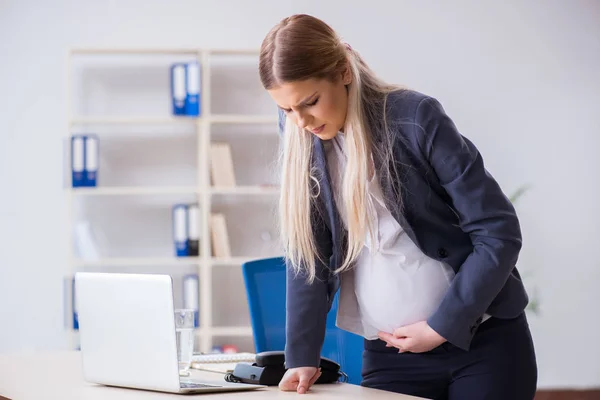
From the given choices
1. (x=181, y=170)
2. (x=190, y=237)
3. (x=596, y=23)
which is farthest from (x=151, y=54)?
(x=596, y=23)

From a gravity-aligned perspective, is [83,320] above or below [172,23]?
below

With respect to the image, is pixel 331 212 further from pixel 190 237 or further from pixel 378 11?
pixel 378 11

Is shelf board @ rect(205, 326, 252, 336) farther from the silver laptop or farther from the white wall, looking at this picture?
the silver laptop

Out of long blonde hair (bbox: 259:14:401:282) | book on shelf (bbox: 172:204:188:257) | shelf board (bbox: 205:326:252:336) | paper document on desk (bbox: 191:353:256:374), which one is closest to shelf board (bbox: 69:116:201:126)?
book on shelf (bbox: 172:204:188:257)

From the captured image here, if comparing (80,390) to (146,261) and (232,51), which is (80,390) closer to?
(146,261)

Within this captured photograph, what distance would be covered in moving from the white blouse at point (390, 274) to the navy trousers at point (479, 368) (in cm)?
8

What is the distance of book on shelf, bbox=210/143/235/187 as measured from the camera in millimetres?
4387

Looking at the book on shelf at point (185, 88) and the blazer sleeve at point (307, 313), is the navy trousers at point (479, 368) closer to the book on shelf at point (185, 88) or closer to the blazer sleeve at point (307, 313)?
the blazer sleeve at point (307, 313)

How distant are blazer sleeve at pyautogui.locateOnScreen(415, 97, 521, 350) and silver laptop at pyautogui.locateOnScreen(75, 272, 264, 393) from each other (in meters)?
0.40

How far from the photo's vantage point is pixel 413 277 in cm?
156

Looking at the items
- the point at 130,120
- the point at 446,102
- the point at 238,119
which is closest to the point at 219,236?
the point at 238,119

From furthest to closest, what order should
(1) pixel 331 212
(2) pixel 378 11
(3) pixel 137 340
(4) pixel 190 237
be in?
(2) pixel 378 11 → (4) pixel 190 237 → (1) pixel 331 212 → (3) pixel 137 340

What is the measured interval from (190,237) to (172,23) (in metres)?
1.23

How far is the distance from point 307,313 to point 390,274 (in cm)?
19
